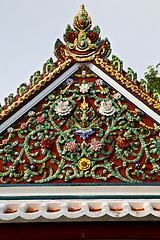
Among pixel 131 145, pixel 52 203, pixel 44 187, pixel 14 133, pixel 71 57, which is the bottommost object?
pixel 52 203

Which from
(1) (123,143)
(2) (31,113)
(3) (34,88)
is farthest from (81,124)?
(3) (34,88)

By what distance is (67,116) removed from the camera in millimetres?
6496

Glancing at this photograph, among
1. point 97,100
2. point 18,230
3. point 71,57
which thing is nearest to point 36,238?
point 18,230

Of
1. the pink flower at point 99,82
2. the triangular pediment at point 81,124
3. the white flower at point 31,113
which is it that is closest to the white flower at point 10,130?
the triangular pediment at point 81,124

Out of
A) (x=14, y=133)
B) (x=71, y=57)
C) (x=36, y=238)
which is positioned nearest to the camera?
(x=36, y=238)

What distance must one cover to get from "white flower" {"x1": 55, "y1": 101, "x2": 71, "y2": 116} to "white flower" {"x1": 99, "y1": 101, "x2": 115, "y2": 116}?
59cm

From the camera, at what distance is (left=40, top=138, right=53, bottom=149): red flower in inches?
244

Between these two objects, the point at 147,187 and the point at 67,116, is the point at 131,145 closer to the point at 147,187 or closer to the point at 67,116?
the point at 147,187

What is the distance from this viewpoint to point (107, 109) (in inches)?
254

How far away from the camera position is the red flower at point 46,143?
6.21 metres

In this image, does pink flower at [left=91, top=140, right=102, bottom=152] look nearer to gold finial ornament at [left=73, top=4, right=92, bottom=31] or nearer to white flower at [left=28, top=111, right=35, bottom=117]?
white flower at [left=28, top=111, right=35, bottom=117]

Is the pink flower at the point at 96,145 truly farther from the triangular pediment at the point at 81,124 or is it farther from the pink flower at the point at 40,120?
the pink flower at the point at 40,120

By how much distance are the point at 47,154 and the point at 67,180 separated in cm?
58

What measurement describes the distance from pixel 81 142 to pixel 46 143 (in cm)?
60
